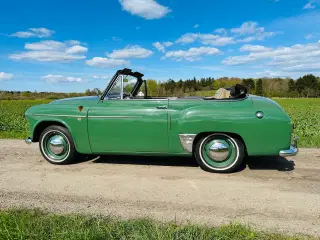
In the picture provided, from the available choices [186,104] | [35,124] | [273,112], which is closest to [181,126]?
[186,104]

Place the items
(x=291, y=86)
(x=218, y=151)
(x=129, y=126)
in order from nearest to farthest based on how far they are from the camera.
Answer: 1. (x=218, y=151)
2. (x=129, y=126)
3. (x=291, y=86)

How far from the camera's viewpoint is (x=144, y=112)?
187 inches

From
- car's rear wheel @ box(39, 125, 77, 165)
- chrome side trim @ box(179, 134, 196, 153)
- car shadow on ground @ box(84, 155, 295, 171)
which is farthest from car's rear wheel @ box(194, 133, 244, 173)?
car's rear wheel @ box(39, 125, 77, 165)

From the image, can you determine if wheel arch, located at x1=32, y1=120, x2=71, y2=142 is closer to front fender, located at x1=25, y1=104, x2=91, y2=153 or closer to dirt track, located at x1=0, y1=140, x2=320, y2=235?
Result: front fender, located at x1=25, y1=104, x2=91, y2=153

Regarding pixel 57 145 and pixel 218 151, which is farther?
pixel 57 145

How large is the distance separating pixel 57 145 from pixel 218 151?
2.97m

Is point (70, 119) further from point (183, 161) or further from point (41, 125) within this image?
point (183, 161)

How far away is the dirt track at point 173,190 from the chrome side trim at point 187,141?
410 millimetres

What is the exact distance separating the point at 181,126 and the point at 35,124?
9.17 feet

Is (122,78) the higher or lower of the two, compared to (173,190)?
higher

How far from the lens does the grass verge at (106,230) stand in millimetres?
2453

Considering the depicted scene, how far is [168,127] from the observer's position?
4.65 m

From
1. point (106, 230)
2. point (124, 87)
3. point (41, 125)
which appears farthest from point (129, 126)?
point (106, 230)

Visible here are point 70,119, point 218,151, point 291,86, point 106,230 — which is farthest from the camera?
point 291,86
